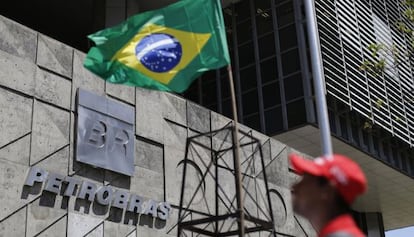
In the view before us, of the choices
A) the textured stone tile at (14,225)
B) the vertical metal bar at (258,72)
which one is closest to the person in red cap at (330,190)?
the textured stone tile at (14,225)

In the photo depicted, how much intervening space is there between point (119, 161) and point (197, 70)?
377 cm

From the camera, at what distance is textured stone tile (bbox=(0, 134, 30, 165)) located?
12688mm

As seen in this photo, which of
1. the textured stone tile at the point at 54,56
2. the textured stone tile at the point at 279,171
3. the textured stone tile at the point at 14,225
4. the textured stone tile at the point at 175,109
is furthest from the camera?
the textured stone tile at the point at 279,171

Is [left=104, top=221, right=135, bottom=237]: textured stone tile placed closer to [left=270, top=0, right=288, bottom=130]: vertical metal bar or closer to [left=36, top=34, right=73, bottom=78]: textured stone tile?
[left=36, top=34, right=73, bottom=78]: textured stone tile

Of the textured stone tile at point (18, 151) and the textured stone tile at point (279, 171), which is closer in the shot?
the textured stone tile at point (18, 151)

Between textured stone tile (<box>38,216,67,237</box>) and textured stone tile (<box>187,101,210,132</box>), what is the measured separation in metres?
5.09

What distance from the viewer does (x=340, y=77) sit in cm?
2777

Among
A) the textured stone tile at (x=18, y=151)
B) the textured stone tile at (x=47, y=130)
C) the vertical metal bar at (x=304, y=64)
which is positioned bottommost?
the textured stone tile at (x=18, y=151)

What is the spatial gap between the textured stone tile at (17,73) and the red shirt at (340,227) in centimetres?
1108

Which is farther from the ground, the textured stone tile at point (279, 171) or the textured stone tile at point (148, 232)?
the textured stone tile at point (279, 171)

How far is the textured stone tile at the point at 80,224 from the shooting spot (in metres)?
13.6

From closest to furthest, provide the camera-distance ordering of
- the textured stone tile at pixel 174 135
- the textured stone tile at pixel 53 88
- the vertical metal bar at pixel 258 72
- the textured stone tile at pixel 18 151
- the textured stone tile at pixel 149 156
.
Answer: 1. the textured stone tile at pixel 18 151
2. the textured stone tile at pixel 53 88
3. the textured stone tile at pixel 149 156
4. the textured stone tile at pixel 174 135
5. the vertical metal bar at pixel 258 72

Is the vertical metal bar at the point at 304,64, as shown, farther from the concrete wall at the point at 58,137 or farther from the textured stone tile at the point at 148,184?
the textured stone tile at the point at 148,184

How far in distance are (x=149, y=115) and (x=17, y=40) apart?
3.96 meters
